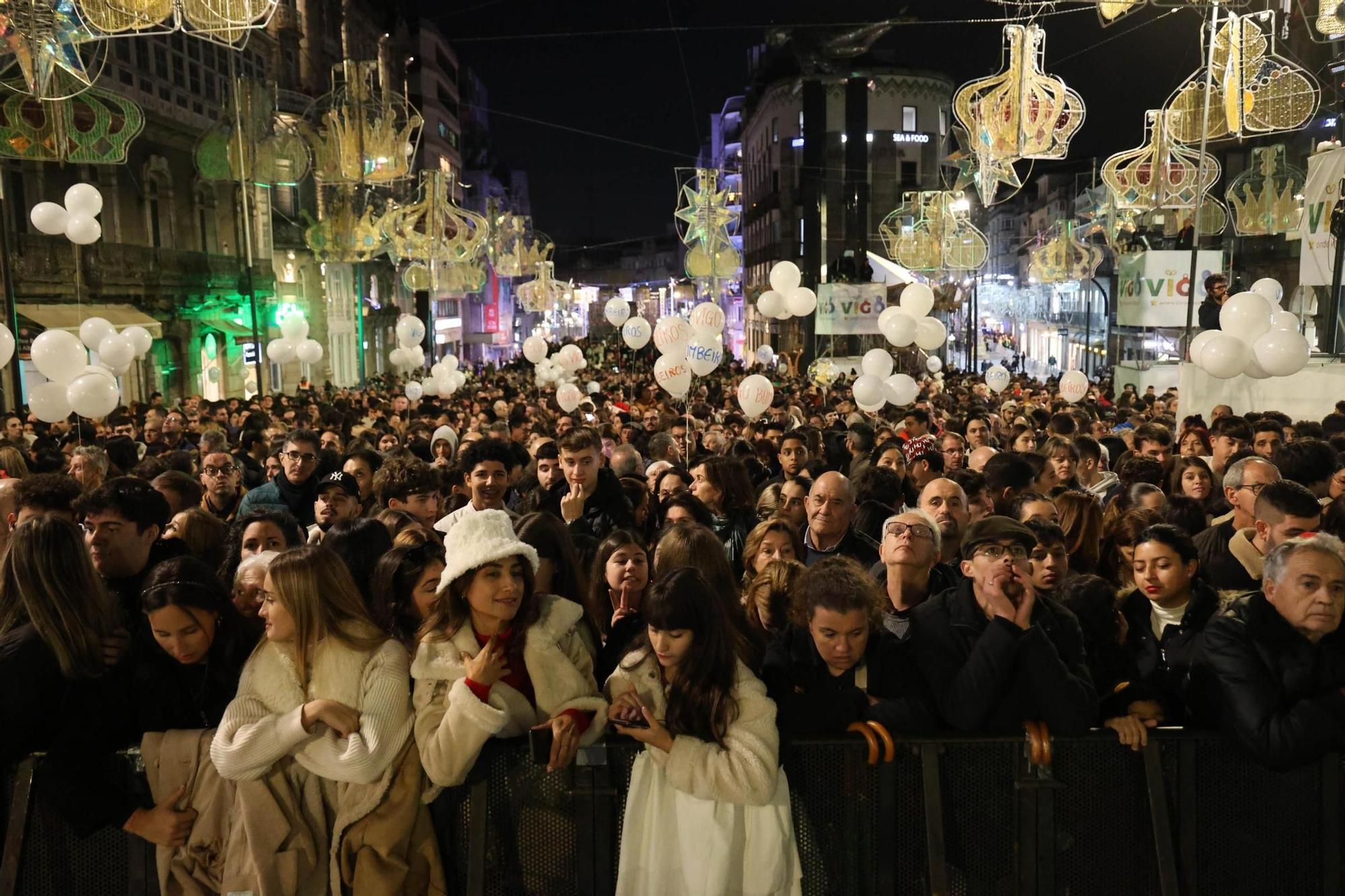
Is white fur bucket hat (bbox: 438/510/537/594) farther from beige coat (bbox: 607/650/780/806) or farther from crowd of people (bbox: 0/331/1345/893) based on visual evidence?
beige coat (bbox: 607/650/780/806)

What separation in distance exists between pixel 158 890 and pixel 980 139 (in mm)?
11849

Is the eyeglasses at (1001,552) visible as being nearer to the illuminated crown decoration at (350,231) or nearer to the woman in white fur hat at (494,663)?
the woman in white fur hat at (494,663)

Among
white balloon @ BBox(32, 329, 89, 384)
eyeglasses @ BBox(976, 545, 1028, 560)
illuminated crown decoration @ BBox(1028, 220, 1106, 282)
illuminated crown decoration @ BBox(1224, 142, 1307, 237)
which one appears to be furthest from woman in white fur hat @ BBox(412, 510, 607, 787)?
illuminated crown decoration @ BBox(1028, 220, 1106, 282)

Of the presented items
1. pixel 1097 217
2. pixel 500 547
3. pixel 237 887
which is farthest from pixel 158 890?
pixel 1097 217

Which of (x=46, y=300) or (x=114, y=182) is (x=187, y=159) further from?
(x=46, y=300)

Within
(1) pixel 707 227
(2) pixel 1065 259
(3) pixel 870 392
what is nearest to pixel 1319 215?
(2) pixel 1065 259

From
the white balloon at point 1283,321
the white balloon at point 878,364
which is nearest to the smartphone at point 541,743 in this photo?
the white balloon at point 1283,321

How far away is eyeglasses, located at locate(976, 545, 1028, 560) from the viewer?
359 cm

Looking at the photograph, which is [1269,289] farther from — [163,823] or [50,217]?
[50,217]

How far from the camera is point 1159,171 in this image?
1488 centimetres

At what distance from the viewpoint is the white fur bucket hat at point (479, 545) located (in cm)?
357

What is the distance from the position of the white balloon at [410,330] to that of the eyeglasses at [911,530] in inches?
704

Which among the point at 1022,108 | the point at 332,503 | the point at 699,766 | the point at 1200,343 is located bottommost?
the point at 699,766

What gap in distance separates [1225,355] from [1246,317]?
51cm
